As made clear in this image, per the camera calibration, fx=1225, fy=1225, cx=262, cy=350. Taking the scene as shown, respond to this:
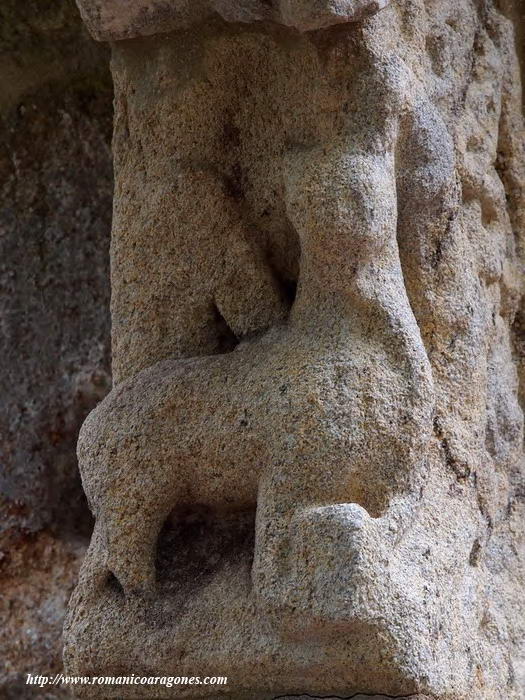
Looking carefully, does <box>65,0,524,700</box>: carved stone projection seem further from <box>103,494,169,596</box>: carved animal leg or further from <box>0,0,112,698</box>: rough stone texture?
<box>0,0,112,698</box>: rough stone texture

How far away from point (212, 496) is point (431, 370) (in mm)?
239

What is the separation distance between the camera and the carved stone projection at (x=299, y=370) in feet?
3.46

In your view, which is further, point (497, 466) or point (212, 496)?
point (497, 466)

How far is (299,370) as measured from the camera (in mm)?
1091

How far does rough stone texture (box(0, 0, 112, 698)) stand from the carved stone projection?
1.14ft

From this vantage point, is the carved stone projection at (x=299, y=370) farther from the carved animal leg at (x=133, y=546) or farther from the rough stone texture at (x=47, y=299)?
the rough stone texture at (x=47, y=299)

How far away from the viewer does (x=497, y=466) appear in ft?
4.32

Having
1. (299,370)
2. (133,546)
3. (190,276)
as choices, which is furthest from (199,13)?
(133,546)

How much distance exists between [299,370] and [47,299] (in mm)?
633

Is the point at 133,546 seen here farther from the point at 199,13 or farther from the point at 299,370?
the point at 199,13

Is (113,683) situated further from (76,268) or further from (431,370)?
(76,268)

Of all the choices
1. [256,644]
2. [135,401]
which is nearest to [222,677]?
[256,644]

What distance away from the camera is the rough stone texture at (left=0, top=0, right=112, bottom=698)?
1.56m

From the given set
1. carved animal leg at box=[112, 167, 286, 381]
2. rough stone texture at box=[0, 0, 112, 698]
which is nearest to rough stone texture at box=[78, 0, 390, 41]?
carved animal leg at box=[112, 167, 286, 381]
